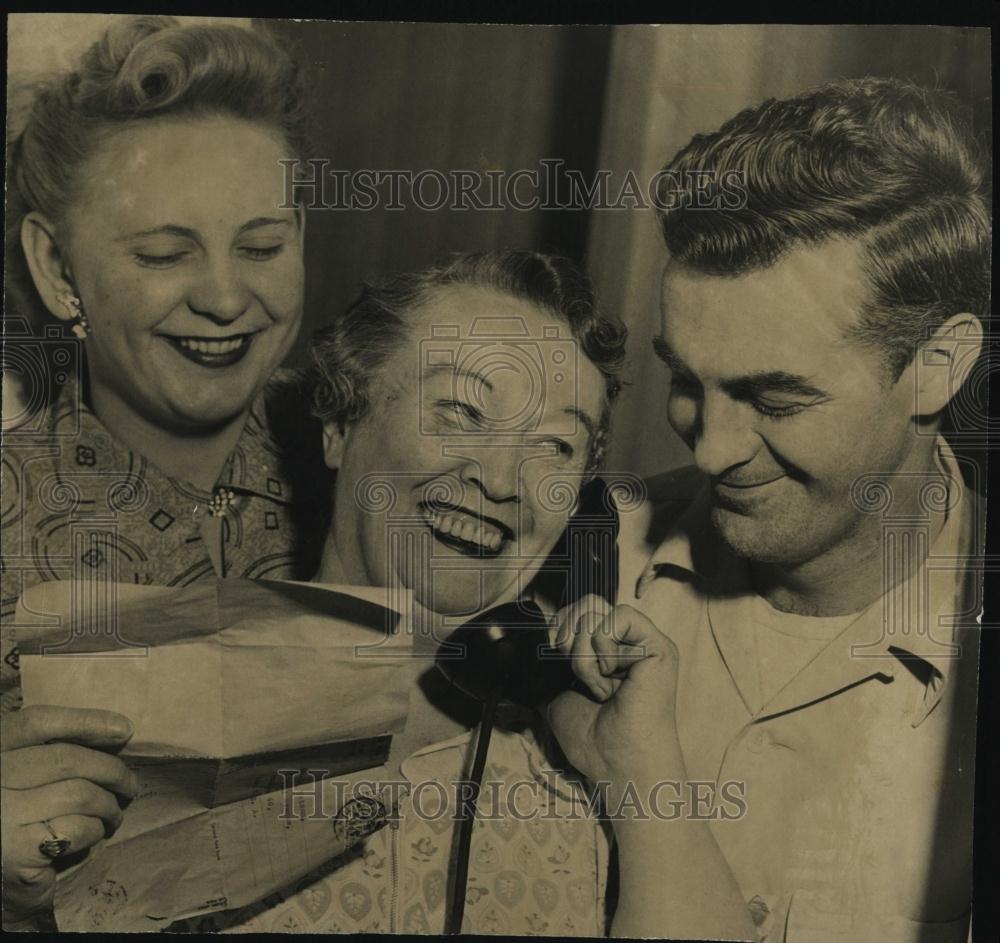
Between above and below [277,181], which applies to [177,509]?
below

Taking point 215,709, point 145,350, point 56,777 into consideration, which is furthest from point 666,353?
point 56,777

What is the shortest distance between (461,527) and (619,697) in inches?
19.7

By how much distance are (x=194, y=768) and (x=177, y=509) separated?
551mm

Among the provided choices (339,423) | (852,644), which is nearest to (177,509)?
(339,423)

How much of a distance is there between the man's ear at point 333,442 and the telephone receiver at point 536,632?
1.47 ft

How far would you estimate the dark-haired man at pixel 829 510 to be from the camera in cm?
297

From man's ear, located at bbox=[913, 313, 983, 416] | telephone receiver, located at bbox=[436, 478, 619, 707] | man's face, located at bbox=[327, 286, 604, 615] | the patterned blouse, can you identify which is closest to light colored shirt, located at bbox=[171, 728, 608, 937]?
telephone receiver, located at bbox=[436, 478, 619, 707]

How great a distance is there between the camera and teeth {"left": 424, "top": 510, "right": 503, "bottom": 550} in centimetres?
301

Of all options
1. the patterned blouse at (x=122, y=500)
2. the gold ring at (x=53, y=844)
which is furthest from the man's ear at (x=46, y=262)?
the gold ring at (x=53, y=844)

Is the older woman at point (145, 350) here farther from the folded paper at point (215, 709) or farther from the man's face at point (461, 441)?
the man's face at point (461, 441)

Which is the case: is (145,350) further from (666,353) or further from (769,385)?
(769,385)

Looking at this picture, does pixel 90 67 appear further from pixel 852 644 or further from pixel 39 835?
pixel 852 644

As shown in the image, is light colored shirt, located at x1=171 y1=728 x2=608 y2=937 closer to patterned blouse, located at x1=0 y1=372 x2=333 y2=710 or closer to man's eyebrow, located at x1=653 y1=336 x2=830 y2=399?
patterned blouse, located at x1=0 y1=372 x2=333 y2=710

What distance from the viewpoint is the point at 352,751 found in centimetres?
305
